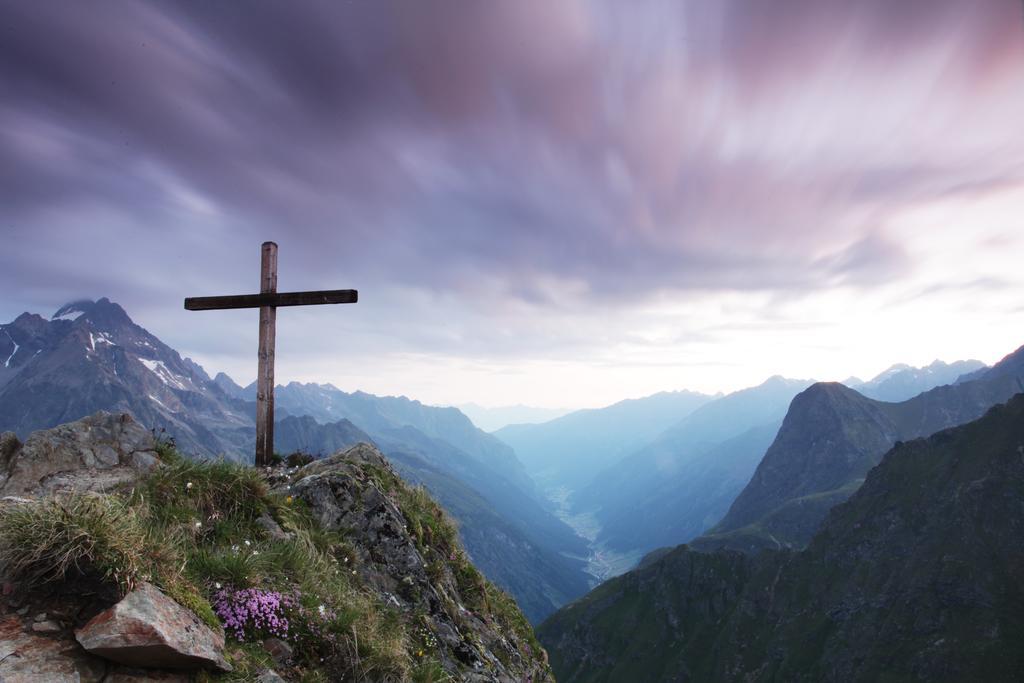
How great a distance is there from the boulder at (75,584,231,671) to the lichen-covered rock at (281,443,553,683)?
4917 mm

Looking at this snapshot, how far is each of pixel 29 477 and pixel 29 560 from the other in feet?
21.7

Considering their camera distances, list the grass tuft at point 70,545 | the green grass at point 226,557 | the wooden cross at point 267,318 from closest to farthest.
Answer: the grass tuft at point 70,545, the green grass at point 226,557, the wooden cross at point 267,318

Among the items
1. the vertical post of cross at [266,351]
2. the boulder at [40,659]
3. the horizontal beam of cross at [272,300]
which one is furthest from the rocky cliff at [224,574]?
the horizontal beam of cross at [272,300]

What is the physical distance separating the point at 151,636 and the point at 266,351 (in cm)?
1076

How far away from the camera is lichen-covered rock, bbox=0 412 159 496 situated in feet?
33.5

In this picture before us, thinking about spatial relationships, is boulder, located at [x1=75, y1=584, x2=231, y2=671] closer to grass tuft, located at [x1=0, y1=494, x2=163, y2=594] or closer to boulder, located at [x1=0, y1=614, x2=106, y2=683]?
boulder, located at [x1=0, y1=614, x2=106, y2=683]

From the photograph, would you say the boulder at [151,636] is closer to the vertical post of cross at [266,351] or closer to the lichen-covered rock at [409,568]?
the lichen-covered rock at [409,568]

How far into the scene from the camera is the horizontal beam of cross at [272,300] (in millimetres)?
14750

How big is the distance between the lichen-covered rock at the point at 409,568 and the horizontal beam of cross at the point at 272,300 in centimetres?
458

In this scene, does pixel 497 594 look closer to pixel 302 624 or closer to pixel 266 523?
pixel 266 523

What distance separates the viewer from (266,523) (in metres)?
9.98

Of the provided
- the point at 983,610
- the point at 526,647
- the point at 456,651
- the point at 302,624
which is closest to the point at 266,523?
the point at 302,624

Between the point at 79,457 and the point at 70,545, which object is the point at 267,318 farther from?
the point at 70,545

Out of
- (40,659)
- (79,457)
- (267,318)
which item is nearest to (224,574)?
(40,659)
